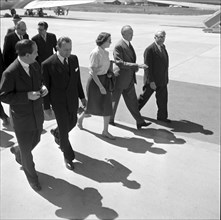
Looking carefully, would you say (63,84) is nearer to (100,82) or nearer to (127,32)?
(100,82)

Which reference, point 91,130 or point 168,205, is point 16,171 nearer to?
point 91,130

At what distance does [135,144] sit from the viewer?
4887mm

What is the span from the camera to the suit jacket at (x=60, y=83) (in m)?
3.68

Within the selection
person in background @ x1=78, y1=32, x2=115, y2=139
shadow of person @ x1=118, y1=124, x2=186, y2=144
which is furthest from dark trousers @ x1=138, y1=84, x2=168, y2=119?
person in background @ x1=78, y1=32, x2=115, y2=139

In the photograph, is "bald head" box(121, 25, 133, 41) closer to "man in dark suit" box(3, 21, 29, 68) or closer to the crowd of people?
the crowd of people

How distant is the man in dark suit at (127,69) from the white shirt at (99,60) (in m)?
0.41

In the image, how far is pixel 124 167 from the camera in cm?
422

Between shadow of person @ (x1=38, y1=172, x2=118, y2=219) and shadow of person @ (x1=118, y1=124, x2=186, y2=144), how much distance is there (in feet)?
5.79

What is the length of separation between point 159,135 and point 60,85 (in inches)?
88.0


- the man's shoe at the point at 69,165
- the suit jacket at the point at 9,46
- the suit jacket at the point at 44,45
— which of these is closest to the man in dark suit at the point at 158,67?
→ the suit jacket at the point at 44,45

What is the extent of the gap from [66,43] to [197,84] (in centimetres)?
538

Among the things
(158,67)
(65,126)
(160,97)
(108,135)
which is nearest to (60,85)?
(65,126)

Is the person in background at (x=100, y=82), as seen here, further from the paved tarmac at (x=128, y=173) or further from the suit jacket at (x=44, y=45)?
the suit jacket at (x=44, y=45)

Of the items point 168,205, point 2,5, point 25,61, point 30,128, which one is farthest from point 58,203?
point 2,5
